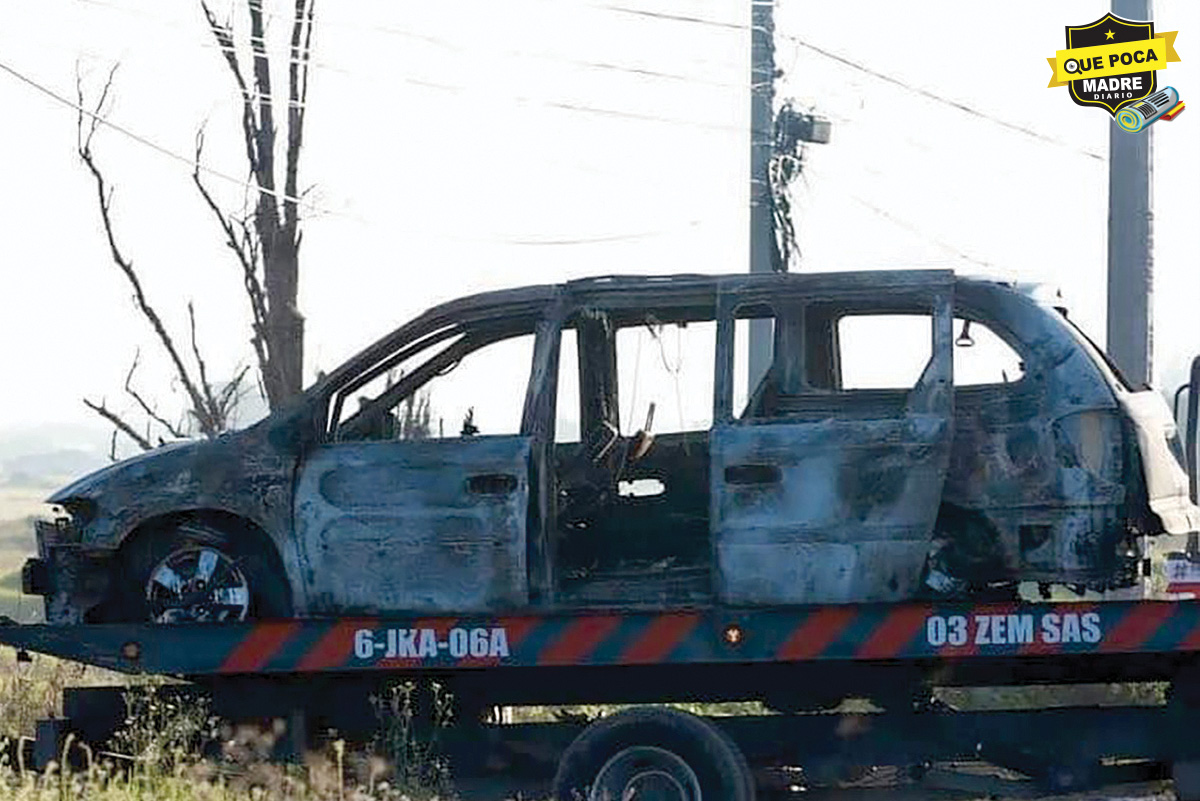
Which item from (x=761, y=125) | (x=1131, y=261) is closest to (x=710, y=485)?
(x=1131, y=261)

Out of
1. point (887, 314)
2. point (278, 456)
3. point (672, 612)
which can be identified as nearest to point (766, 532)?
point (672, 612)

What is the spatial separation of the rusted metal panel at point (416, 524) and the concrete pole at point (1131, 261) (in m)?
8.28

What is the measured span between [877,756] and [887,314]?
1853mm

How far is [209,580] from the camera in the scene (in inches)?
403

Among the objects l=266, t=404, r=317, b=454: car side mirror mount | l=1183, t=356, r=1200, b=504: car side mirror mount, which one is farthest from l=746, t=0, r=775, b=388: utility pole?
l=266, t=404, r=317, b=454: car side mirror mount

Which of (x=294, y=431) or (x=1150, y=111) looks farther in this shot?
(x=1150, y=111)

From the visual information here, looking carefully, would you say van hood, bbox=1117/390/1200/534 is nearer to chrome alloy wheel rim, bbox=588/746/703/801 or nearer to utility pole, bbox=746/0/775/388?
chrome alloy wheel rim, bbox=588/746/703/801

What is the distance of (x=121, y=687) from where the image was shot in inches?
412

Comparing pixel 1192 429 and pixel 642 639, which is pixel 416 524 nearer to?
→ pixel 642 639

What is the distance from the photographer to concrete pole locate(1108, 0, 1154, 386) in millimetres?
17203

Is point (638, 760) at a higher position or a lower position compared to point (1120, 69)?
lower

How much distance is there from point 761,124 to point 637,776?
484 inches

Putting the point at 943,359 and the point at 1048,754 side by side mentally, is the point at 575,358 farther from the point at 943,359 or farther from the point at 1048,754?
the point at 1048,754

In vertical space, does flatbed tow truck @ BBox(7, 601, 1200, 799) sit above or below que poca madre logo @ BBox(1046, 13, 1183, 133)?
below
